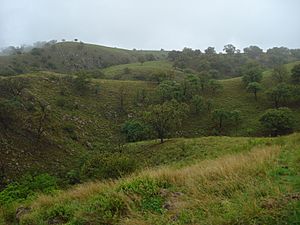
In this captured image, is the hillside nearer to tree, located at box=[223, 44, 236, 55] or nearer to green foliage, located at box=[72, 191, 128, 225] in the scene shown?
green foliage, located at box=[72, 191, 128, 225]

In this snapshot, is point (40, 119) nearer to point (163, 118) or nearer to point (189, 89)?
point (163, 118)

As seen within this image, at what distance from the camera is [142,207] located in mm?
8164

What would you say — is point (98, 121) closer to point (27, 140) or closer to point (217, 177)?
point (27, 140)

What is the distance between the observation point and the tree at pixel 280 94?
2771 inches

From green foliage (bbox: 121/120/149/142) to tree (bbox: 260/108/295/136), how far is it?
22626mm

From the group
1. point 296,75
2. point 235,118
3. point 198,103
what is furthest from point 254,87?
point 198,103

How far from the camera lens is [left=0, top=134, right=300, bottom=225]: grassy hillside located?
6184mm

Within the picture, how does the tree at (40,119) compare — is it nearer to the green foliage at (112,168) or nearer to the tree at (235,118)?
the green foliage at (112,168)

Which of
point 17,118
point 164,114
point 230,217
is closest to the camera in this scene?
point 230,217

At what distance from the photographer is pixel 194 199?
24.9 ft

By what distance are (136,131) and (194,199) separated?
55.4 meters

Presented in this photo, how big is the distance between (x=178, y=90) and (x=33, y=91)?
3312 cm

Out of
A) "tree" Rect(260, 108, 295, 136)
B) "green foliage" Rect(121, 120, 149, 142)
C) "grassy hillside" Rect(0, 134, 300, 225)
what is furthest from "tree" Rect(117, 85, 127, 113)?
"grassy hillside" Rect(0, 134, 300, 225)

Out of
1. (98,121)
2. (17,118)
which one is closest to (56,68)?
(98,121)
